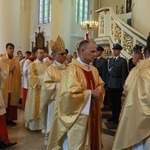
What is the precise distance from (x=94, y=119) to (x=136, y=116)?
1.01m

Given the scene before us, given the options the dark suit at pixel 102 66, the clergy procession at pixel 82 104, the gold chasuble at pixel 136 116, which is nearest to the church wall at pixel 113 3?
the dark suit at pixel 102 66

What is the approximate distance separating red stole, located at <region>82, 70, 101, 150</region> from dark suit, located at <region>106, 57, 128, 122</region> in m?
2.66

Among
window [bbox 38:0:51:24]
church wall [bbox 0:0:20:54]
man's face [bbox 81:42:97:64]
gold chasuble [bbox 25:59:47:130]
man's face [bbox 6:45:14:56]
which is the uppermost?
window [bbox 38:0:51:24]

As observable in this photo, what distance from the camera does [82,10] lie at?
17906mm

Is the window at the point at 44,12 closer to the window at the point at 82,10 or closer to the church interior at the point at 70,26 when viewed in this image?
the church interior at the point at 70,26

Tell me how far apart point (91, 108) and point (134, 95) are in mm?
964

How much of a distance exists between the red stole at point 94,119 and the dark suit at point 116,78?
2.66 meters

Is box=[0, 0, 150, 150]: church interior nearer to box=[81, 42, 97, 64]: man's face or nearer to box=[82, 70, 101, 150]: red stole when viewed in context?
box=[81, 42, 97, 64]: man's face

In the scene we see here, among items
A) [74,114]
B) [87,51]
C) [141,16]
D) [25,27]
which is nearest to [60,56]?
[87,51]

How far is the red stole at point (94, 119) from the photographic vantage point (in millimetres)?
3204

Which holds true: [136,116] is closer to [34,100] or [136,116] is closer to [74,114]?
[74,114]

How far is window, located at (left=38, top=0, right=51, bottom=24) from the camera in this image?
18.5 meters

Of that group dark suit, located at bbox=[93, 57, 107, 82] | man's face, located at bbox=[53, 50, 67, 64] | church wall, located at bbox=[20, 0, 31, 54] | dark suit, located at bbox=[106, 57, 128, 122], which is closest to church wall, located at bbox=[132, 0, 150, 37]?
dark suit, located at bbox=[93, 57, 107, 82]

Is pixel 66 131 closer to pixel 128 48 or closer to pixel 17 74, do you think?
pixel 17 74
